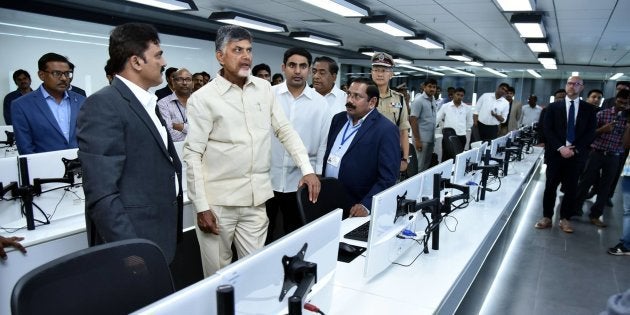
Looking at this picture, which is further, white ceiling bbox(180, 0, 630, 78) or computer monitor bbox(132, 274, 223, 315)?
white ceiling bbox(180, 0, 630, 78)

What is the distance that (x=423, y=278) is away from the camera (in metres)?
1.60

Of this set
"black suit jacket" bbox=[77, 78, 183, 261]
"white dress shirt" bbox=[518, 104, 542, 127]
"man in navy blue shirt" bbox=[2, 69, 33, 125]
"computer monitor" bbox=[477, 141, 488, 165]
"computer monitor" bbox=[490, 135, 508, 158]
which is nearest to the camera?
"black suit jacket" bbox=[77, 78, 183, 261]

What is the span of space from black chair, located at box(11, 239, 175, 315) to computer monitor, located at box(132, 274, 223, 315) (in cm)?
49

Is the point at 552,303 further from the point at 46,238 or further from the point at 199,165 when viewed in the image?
the point at 46,238

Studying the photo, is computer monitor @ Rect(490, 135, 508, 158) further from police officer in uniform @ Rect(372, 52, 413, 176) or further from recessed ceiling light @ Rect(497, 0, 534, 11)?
recessed ceiling light @ Rect(497, 0, 534, 11)

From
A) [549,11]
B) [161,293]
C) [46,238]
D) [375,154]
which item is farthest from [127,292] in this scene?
[549,11]

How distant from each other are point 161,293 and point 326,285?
17.9 inches

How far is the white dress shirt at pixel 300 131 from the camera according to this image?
2494 millimetres

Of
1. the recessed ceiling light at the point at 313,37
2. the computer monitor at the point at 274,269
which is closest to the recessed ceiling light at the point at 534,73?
the recessed ceiling light at the point at 313,37

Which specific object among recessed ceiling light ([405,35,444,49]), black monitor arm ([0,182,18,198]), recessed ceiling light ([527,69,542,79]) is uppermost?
recessed ceiling light ([405,35,444,49])

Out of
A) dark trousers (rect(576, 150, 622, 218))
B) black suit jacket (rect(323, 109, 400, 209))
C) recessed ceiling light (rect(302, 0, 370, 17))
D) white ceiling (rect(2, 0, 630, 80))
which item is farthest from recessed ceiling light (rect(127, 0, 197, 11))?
dark trousers (rect(576, 150, 622, 218))

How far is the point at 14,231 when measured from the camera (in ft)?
6.37

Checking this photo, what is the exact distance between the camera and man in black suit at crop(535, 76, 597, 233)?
386 cm

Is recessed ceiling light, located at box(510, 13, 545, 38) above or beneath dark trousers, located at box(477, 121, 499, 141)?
above
